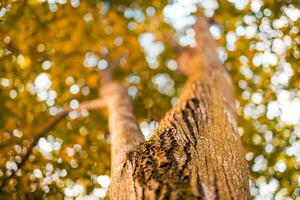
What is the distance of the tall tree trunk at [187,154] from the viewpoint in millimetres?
2180

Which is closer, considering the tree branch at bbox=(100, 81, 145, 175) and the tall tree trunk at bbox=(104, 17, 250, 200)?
the tall tree trunk at bbox=(104, 17, 250, 200)

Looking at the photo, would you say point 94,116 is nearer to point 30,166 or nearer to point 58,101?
point 58,101

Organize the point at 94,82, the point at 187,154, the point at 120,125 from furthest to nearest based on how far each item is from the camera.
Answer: the point at 94,82 < the point at 120,125 < the point at 187,154

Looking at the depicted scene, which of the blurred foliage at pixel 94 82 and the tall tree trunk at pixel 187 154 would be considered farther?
the blurred foliage at pixel 94 82

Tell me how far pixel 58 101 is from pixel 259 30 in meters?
3.21

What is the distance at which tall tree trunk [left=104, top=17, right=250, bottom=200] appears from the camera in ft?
7.15

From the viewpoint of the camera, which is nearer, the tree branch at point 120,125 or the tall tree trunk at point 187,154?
the tall tree trunk at point 187,154

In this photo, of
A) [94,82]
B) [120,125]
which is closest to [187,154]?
[120,125]

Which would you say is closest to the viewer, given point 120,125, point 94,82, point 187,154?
point 187,154

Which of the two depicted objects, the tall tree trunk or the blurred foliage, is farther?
the blurred foliage

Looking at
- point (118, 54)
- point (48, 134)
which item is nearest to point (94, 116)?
point (48, 134)

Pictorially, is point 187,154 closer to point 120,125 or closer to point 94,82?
point 120,125

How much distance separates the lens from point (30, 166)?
192 inches

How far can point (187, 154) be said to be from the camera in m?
2.56
